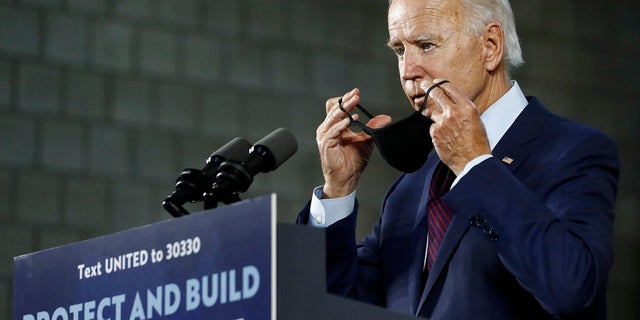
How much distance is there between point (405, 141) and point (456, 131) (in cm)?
22

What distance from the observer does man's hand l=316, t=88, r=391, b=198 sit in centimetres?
294

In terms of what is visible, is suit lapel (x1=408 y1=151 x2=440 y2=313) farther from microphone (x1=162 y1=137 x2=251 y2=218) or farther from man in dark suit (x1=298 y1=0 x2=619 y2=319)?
microphone (x1=162 y1=137 x2=251 y2=218)

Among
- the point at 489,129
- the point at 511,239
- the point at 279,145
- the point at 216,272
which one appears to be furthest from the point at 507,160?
the point at 216,272

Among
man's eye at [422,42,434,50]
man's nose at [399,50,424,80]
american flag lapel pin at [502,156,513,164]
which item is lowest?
american flag lapel pin at [502,156,513,164]

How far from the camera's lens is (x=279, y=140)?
257 centimetres

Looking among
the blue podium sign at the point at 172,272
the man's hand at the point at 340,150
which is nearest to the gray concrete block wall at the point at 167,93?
the man's hand at the point at 340,150

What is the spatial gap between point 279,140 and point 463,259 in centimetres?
44

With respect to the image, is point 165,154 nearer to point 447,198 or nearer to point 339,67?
point 339,67

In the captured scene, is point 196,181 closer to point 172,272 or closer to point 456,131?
point 172,272

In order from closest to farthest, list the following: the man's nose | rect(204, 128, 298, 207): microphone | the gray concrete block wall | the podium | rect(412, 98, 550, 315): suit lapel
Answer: the podium
rect(204, 128, 298, 207): microphone
rect(412, 98, 550, 315): suit lapel
the man's nose
the gray concrete block wall

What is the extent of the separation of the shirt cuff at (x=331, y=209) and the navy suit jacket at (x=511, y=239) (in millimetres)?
25

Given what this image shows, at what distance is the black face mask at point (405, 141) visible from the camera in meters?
2.77

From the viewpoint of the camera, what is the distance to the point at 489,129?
9.44 ft

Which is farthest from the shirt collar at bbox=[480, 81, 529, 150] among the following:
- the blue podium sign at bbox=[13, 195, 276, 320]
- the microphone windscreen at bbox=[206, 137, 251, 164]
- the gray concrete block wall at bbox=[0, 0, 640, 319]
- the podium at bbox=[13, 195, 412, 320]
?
the gray concrete block wall at bbox=[0, 0, 640, 319]
